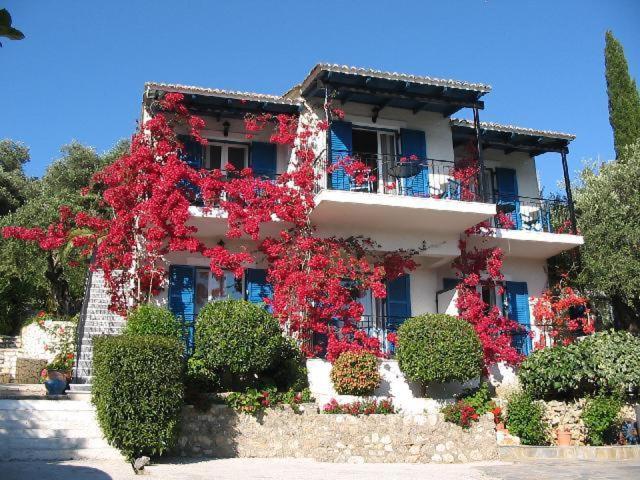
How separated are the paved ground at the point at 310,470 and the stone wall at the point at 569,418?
147 centimetres

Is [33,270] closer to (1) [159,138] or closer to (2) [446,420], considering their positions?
(1) [159,138]

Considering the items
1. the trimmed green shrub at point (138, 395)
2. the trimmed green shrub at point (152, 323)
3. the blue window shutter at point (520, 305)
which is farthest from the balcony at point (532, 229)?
the trimmed green shrub at point (138, 395)

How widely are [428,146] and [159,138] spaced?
287 inches

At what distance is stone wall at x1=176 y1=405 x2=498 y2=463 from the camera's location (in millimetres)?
11492

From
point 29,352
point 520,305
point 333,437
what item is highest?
point 520,305

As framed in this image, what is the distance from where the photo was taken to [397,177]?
1605cm

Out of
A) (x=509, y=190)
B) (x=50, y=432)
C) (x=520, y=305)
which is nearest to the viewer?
(x=50, y=432)

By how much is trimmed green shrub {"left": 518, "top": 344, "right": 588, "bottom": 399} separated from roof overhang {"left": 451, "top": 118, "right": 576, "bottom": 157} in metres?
6.42

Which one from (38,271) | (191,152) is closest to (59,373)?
(191,152)

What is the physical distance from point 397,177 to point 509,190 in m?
4.71

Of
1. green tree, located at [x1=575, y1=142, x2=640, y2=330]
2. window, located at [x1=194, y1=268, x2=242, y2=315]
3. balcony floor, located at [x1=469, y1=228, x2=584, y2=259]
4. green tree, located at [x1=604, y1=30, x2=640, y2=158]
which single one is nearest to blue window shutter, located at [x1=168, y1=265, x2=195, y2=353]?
window, located at [x1=194, y1=268, x2=242, y2=315]

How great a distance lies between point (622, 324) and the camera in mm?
17469

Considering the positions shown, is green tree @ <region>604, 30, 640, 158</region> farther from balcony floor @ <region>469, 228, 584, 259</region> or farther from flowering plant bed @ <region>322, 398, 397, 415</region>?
flowering plant bed @ <region>322, 398, 397, 415</region>

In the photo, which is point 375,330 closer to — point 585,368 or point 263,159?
point 585,368
